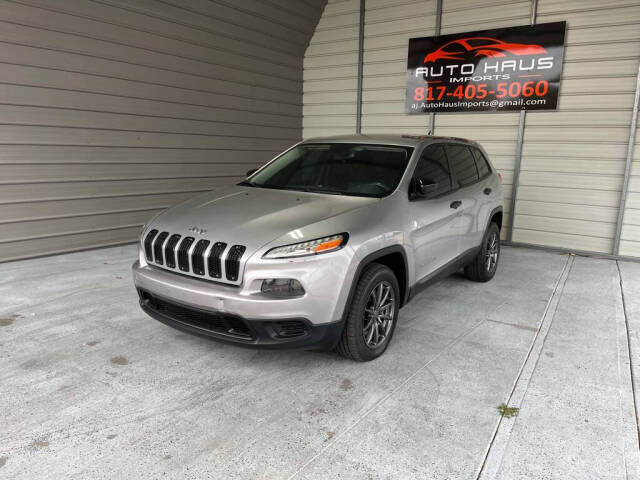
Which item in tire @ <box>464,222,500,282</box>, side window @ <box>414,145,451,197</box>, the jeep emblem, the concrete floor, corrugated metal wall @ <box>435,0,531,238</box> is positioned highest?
corrugated metal wall @ <box>435,0,531,238</box>

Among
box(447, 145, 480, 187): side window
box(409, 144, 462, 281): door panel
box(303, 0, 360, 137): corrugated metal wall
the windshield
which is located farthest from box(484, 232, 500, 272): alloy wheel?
box(303, 0, 360, 137): corrugated metal wall

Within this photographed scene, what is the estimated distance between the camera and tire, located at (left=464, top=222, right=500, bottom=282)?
5.17 meters

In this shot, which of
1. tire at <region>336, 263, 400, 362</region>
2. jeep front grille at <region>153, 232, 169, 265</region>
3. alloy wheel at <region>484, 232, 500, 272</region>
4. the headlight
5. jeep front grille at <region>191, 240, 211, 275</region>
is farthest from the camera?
alloy wheel at <region>484, 232, 500, 272</region>

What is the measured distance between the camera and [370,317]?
3.24 metres

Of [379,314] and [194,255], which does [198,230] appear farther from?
[379,314]

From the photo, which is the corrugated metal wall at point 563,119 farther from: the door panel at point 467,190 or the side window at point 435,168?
the side window at point 435,168

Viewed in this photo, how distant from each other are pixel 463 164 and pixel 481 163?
0.60 m

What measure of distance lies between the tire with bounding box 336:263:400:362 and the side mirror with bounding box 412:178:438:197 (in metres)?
0.72

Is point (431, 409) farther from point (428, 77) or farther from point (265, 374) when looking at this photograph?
point (428, 77)

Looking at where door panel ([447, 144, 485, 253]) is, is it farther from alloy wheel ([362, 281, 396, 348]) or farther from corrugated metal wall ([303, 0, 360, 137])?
corrugated metal wall ([303, 0, 360, 137])

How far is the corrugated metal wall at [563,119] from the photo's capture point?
6.77m

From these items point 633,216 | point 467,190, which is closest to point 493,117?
point 633,216

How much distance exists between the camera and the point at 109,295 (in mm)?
4699

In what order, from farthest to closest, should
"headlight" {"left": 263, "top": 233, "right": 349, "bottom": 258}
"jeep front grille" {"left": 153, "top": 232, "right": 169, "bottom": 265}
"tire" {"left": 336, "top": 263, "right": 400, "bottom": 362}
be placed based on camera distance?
"jeep front grille" {"left": 153, "top": 232, "right": 169, "bottom": 265} → "tire" {"left": 336, "top": 263, "right": 400, "bottom": 362} → "headlight" {"left": 263, "top": 233, "right": 349, "bottom": 258}
